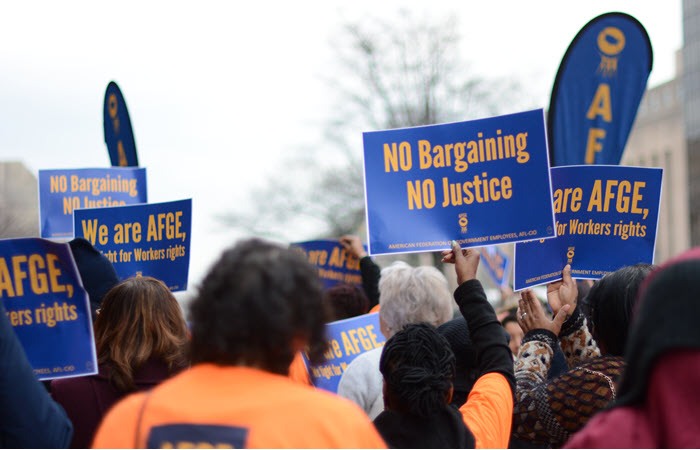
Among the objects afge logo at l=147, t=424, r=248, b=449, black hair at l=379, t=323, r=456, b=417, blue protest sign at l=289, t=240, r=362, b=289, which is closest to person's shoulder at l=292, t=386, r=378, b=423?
afge logo at l=147, t=424, r=248, b=449

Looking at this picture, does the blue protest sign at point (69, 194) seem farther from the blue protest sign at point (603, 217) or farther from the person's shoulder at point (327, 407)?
the person's shoulder at point (327, 407)

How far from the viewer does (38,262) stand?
3.46m

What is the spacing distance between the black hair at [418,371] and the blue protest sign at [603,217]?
5.36 ft

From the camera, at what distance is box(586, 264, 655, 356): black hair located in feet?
10.2

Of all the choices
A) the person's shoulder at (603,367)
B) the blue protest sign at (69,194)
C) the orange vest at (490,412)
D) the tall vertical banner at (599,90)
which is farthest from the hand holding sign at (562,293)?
the blue protest sign at (69,194)

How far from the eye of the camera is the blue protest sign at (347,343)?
5016 mm

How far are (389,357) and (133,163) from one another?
574 cm

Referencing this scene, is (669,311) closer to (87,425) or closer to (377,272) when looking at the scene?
(87,425)

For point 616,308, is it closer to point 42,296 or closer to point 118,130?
point 42,296

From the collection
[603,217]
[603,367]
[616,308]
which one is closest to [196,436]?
[603,367]

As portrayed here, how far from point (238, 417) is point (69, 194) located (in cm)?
571

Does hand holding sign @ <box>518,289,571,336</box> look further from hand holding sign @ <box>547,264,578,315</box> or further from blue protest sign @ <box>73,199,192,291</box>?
blue protest sign @ <box>73,199,192,291</box>

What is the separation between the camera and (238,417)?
171 cm

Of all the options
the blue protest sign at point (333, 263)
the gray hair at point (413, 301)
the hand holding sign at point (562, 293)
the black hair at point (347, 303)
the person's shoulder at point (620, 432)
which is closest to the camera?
the person's shoulder at point (620, 432)
